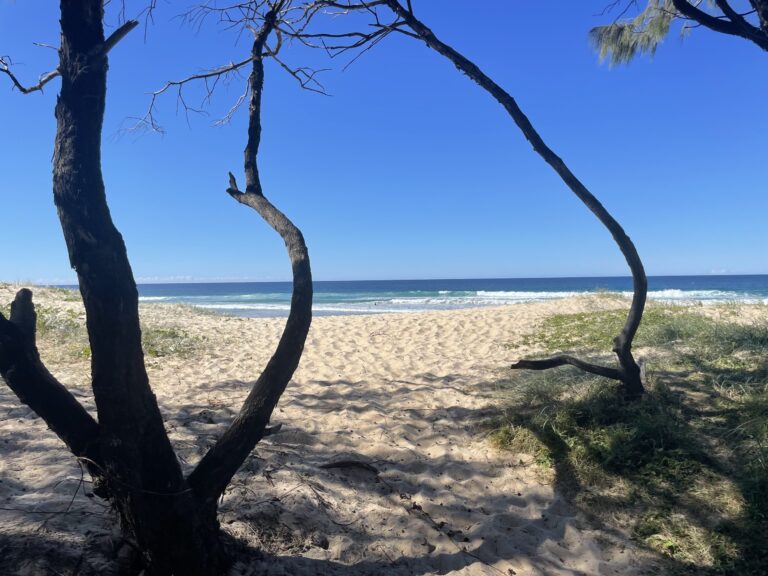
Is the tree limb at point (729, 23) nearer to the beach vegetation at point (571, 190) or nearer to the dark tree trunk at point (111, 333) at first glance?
the beach vegetation at point (571, 190)

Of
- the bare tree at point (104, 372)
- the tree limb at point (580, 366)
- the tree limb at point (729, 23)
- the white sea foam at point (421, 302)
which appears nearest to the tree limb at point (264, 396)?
the bare tree at point (104, 372)

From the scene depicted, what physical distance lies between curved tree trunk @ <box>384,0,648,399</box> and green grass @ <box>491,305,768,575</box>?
24 centimetres

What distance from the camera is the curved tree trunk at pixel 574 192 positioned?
13.6 feet

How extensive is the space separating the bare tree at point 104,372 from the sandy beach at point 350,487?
0.30 metres

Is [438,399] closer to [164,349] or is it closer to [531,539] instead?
[531,539]

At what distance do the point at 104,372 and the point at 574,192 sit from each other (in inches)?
145

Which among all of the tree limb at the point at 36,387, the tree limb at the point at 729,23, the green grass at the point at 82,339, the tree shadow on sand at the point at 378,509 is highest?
the tree limb at the point at 729,23

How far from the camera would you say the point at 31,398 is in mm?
2045

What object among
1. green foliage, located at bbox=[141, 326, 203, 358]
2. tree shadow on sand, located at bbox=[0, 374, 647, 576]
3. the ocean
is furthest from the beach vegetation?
the ocean

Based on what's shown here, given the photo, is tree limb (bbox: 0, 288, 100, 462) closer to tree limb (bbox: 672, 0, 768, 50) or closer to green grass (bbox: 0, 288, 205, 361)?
tree limb (bbox: 672, 0, 768, 50)

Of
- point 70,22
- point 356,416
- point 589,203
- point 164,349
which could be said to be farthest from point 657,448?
point 164,349

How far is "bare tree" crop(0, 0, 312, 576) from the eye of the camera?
6.57 feet

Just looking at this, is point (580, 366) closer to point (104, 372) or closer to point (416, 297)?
point (104, 372)

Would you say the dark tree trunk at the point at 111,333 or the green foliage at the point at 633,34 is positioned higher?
the green foliage at the point at 633,34
